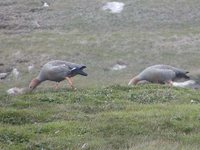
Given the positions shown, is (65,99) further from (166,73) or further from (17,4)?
(17,4)

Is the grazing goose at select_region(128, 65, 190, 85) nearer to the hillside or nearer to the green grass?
the green grass

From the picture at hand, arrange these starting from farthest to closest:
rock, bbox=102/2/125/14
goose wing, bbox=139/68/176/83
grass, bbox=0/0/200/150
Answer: rock, bbox=102/2/125/14 < goose wing, bbox=139/68/176/83 < grass, bbox=0/0/200/150

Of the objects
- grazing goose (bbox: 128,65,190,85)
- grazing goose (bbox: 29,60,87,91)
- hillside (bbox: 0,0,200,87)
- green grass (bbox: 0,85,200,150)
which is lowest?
hillside (bbox: 0,0,200,87)

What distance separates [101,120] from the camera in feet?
46.0

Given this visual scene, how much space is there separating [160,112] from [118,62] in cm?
2927

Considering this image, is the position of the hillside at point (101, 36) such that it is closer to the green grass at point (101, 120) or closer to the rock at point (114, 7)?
the rock at point (114, 7)

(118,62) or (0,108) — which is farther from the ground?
(0,108)

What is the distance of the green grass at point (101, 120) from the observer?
1222 cm

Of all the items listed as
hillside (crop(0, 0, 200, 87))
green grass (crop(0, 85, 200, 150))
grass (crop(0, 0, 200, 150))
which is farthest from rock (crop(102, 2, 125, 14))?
green grass (crop(0, 85, 200, 150))

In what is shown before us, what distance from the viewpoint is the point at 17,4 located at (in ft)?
210

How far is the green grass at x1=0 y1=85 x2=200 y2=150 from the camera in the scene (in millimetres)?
12219

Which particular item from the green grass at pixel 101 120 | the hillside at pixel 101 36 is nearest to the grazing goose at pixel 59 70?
the green grass at pixel 101 120

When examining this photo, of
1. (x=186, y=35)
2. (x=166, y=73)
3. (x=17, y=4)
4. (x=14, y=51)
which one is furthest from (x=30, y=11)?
(x=166, y=73)

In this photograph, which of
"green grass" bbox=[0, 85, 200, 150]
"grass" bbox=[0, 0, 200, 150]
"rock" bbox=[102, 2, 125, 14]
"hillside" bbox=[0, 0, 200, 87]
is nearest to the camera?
"green grass" bbox=[0, 85, 200, 150]
